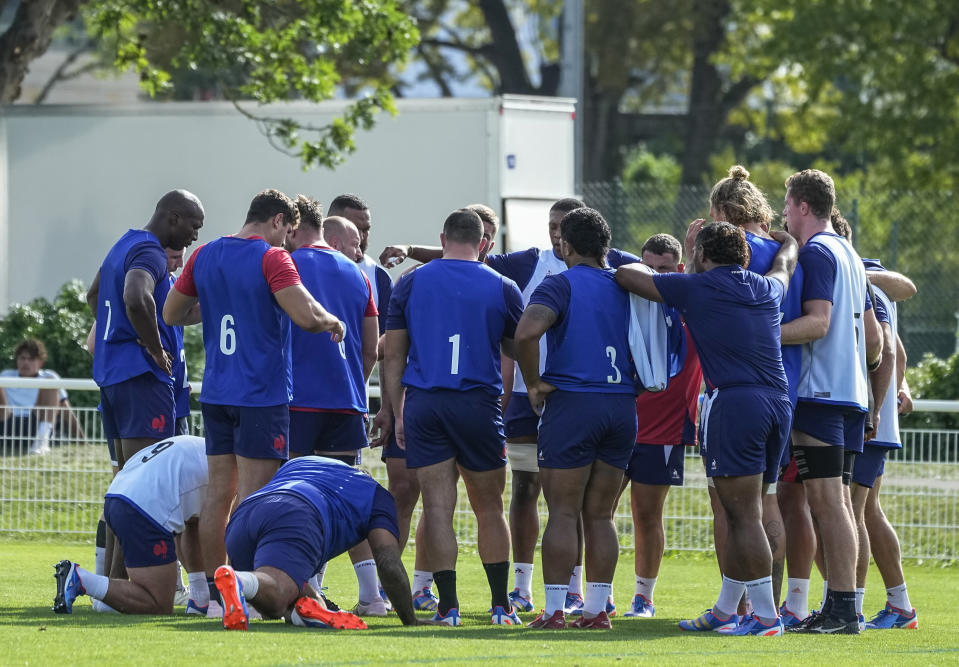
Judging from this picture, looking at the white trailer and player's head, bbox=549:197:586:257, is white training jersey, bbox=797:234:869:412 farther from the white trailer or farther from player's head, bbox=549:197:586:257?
the white trailer

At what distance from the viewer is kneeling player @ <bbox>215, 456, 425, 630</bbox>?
6879 millimetres

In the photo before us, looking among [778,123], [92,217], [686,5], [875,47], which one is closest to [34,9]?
[92,217]

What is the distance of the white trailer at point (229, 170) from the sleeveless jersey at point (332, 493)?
34.9 feet

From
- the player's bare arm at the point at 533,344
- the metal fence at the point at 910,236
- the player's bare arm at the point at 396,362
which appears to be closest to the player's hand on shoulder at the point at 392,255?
the player's bare arm at the point at 396,362

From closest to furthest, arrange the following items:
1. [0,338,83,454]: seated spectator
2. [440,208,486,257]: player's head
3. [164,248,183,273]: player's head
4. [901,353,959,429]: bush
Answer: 1. [440,208,486,257]: player's head
2. [164,248,183,273]: player's head
3. [0,338,83,454]: seated spectator
4. [901,353,959,429]: bush

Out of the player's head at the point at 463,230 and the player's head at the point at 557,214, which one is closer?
the player's head at the point at 463,230

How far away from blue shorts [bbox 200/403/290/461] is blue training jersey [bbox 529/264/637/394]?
4.77 ft

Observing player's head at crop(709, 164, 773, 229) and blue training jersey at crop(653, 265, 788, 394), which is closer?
blue training jersey at crop(653, 265, 788, 394)

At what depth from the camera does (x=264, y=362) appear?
7.72 m

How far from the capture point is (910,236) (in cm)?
2064

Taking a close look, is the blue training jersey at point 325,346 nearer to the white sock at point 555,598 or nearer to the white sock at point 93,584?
the white sock at point 93,584

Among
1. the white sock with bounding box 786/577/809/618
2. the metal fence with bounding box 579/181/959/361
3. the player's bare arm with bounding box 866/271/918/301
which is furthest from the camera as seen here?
the metal fence with bounding box 579/181/959/361

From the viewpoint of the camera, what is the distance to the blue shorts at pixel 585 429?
7418 mm

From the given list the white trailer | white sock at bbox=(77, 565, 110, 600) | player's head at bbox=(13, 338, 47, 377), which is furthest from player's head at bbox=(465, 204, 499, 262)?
Result: the white trailer
